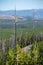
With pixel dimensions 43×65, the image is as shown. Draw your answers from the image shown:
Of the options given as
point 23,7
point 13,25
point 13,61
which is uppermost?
point 23,7

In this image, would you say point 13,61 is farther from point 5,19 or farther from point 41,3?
point 41,3

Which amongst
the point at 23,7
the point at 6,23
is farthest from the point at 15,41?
the point at 23,7

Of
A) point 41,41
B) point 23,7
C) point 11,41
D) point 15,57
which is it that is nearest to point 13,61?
point 15,57

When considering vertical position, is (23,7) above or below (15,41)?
above

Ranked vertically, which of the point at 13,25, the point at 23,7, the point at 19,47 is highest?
the point at 23,7

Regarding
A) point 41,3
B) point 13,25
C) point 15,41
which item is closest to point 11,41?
point 15,41

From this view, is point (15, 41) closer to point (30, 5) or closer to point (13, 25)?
point (13, 25)

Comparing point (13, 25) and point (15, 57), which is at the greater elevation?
point (13, 25)
